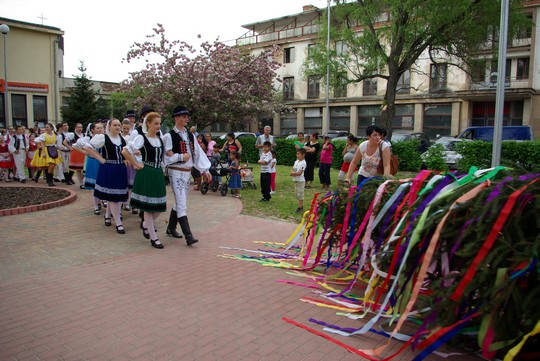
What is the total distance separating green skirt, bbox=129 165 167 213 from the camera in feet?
21.2

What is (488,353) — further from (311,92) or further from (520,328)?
(311,92)

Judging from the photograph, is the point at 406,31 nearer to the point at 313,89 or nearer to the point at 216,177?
the point at 216,177

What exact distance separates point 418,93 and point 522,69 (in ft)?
25.8

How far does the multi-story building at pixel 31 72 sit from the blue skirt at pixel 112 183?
29128 millimetres

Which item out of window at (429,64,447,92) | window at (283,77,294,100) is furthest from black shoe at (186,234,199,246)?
window at (283,77,294,100)

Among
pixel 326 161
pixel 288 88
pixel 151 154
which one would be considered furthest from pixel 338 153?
pixel 288 88

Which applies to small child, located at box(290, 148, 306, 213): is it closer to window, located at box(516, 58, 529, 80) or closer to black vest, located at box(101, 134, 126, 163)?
black vest, located at box(101, 134, 126, 163)

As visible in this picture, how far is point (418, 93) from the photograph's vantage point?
37.4m

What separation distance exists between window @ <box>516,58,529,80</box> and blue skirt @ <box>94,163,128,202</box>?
3527cm

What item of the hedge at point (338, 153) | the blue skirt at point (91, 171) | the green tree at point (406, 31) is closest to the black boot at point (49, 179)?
the blue skirt at point (91, 171)

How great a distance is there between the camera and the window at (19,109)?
34.2m

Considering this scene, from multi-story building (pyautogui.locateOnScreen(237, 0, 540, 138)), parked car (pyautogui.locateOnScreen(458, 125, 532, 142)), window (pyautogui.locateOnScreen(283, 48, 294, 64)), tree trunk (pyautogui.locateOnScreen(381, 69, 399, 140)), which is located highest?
window (pyautogui.locateOnScreen(283, 48, 294, 64))

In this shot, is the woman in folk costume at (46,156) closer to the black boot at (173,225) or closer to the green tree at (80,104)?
the black boot at (173,225)

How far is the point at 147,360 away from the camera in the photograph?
3.31 meters
